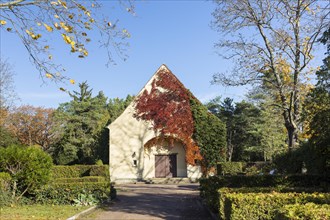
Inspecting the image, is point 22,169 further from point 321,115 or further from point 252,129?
point 252,129

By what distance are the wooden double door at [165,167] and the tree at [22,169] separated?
17.3 meters

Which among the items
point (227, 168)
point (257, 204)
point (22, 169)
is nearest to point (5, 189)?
point (22, 169)

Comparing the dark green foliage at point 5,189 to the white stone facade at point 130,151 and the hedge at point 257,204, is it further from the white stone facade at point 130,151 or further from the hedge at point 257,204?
the white stone facade at point 130,151

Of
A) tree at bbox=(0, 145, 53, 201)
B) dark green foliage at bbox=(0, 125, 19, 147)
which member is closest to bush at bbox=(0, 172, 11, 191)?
tree at bbox=(0, 145, 53, 201)

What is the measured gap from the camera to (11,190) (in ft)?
51.6

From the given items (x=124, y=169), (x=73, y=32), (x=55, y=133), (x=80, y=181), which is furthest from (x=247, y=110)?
(x=73, y=32)

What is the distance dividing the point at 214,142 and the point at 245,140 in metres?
19.6

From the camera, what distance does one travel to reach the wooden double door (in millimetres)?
32656

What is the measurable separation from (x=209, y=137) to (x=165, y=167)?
533 centimetres

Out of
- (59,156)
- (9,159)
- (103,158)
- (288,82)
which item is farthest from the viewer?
(59,156)

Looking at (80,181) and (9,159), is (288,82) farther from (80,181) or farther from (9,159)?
(9,159)

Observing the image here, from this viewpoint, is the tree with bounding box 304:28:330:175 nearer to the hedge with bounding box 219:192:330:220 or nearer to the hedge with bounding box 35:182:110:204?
the hedge with bounding box 219:192:330:220

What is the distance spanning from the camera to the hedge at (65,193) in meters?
16.2

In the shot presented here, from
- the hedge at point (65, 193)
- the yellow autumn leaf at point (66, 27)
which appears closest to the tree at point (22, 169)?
the hedge at point (65, 193)
